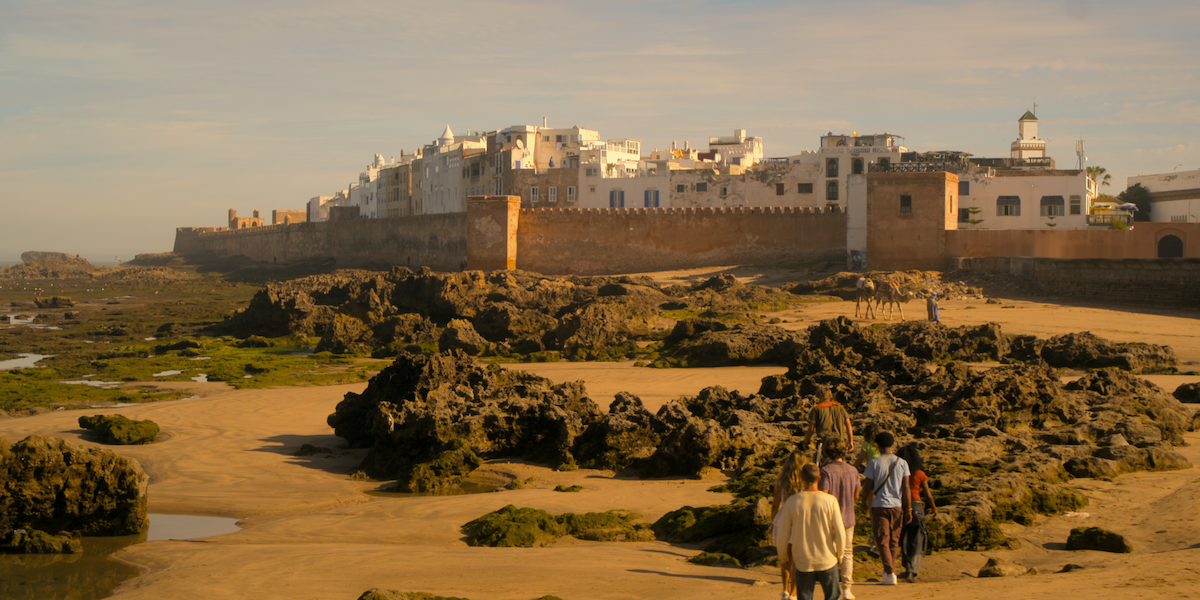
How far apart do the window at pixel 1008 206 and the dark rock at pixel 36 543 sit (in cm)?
3821

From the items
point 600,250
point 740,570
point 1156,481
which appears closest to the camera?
point 740,570

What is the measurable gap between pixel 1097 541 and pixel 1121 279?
19264mm

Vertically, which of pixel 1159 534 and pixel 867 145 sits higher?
pixel 867 145

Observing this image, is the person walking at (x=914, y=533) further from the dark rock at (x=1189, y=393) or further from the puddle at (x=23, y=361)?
the puddle at (x=23, y=361)

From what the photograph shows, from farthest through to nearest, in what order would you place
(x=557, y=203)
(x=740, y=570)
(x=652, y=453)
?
(x=557, y=203)
(x=652, y=453)
(x=740, y=570)

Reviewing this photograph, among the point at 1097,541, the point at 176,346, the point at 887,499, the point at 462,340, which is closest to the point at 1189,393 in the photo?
the point at 1097,541

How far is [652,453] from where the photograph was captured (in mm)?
10203

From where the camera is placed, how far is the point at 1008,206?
1569 inches

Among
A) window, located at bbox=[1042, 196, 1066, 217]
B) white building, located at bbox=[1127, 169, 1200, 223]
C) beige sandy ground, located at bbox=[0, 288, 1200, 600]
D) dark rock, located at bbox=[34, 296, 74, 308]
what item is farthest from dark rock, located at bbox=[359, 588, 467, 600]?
white building, located at bbox=[1127, 169, 1200, 223]

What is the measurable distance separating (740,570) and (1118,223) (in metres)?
32.7

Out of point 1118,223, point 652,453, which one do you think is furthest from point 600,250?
point 652,453

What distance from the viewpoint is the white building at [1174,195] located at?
46062 millimetres

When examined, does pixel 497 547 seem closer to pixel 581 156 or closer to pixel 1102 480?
pixel 1102 480

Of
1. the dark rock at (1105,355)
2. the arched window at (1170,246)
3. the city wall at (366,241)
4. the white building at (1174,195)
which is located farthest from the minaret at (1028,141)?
the dark rock at (1105,355)
